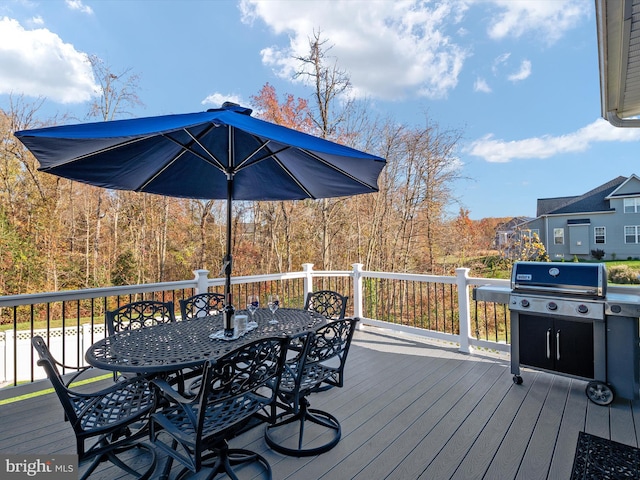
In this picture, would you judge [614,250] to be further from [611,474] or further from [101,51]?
[101,51]

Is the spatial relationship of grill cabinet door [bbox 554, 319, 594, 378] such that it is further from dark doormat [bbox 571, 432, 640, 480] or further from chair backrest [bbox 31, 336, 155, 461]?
chair backrest [bbox 31, 336, 155, 461]

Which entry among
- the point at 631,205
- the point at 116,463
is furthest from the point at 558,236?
the point at 116,463

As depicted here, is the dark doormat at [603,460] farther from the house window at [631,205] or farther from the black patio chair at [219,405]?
the house window at [631,205]

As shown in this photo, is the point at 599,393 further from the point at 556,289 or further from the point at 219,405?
the point at 219,405

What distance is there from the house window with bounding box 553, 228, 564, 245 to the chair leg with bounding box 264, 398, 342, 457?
16.7 metres

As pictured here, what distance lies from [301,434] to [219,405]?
2.34 feet

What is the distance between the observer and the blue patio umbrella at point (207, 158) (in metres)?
1.79

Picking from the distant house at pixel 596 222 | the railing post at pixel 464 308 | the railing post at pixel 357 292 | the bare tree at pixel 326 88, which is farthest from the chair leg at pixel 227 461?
the distant house at pixel 596 222

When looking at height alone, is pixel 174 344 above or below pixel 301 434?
above

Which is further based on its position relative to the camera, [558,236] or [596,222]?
[558,236]

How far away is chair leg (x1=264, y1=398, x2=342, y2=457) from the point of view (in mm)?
2105

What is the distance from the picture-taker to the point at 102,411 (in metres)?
1.70

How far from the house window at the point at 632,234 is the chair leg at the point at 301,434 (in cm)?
1679

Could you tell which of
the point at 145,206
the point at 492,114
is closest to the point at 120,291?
the point at 145,206
